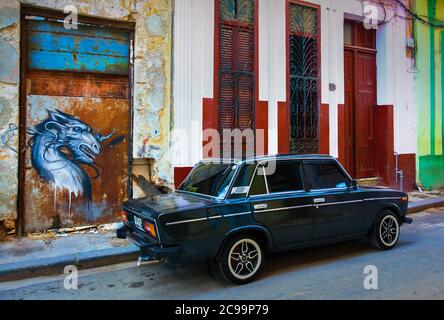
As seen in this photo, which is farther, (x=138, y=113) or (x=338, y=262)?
(x=138, y=113)

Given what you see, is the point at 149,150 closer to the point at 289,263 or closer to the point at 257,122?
the point at 257,122

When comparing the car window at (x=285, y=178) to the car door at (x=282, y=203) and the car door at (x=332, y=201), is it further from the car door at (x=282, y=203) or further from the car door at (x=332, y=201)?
the car door at (x=332, y=201)

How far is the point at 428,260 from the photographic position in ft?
19.2

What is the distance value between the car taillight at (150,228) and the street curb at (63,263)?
155 centimetres

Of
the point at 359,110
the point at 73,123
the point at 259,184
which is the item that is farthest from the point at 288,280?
the point at 359,110

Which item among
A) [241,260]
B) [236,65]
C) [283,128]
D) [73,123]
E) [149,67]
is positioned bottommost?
[241,260]

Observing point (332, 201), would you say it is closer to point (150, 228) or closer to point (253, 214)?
point (253, 214)

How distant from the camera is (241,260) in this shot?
495 centimetres

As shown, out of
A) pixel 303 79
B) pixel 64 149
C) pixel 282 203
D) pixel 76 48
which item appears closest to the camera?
pixel 282 203

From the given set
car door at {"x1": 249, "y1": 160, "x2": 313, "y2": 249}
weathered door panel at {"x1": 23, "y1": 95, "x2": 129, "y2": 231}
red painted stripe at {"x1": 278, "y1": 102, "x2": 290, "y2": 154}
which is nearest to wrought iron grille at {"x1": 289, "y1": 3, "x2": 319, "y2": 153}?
red painted stripe at {"x1": 278, "y1": 102, "x2": 290, "y2": 154}

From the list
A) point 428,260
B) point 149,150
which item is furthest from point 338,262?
point 149,150

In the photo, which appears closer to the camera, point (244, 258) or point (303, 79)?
point (244, 258)

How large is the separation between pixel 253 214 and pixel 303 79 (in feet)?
19.4

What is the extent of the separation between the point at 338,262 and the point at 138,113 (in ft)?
14.9
